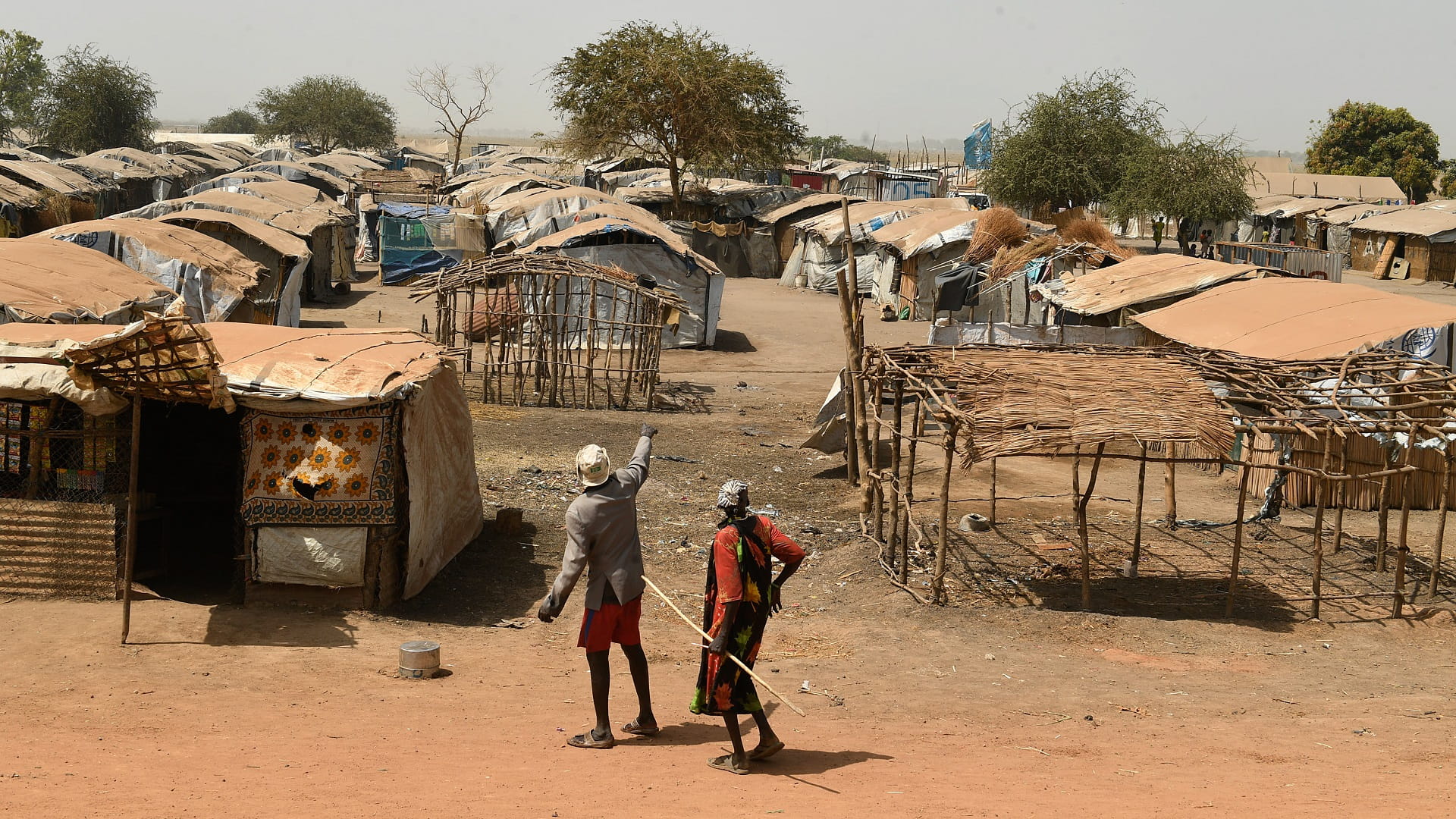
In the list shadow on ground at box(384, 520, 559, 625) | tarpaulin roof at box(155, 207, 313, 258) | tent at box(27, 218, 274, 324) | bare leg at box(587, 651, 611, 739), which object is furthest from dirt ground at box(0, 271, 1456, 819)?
tarpaulin roof at box(155, 207, 313, 258)

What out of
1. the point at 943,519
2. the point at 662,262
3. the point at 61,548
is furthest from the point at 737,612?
the point at 662,262

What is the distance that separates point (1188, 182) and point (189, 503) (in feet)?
96.9

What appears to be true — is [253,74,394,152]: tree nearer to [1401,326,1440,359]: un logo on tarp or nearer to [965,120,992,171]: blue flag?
[965,120,992,171]: blue flag

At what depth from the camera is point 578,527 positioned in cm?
619

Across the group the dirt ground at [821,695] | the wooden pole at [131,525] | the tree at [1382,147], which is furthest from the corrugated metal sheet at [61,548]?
the tree at [1382,147]

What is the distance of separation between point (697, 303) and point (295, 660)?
16731 mm

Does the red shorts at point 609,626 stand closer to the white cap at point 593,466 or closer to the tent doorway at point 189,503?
the white cap at point 593,466

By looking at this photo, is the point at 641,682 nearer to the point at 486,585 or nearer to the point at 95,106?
the point at 486,585

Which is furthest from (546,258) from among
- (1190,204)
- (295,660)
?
(1190,204)

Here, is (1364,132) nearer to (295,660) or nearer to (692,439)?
(692,439)

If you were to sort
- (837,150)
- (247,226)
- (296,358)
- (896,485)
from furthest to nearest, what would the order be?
(837,150) < (247,226) < (896,485) < (296,358)

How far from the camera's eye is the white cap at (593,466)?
617 cm

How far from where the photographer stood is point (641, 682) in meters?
6.35

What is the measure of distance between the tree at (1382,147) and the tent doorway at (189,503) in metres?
55.8
